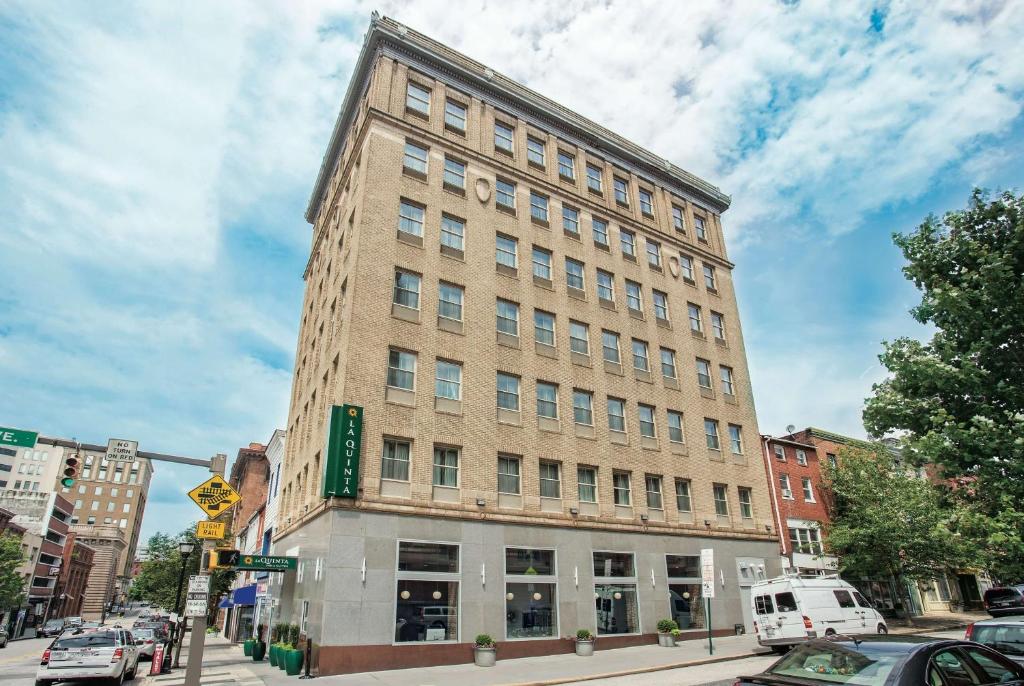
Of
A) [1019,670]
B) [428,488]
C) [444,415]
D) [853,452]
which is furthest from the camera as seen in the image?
[853,452]

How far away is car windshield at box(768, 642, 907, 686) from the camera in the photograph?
20.0ft

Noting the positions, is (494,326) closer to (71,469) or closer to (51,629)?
(71,469)

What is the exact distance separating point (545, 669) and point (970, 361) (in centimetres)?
1659

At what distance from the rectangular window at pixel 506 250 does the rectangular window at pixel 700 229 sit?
15.3 meters

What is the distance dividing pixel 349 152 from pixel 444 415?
15878 millimetres

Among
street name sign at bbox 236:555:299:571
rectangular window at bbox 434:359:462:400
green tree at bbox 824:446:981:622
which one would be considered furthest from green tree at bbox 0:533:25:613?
green tree at bbox 824:446:981:622

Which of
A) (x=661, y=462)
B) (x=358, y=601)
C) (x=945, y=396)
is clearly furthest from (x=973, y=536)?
(x=358, y=601)

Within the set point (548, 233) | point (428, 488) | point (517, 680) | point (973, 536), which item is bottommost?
point (517, 680)

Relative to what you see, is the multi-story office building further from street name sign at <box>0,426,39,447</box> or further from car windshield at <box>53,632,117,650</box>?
street name sign at <box>0,426,39,447</box>

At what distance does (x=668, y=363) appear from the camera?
32719 millimetres

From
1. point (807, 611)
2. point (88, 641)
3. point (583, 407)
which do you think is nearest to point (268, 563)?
point (88, 641)

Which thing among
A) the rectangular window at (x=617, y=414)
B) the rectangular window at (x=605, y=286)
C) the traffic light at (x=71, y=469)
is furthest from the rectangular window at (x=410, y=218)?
the traffic light at (x=71, y=469)

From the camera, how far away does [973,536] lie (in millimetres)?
19984

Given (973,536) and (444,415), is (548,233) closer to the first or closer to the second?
(444,415)
